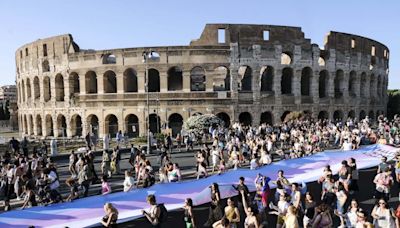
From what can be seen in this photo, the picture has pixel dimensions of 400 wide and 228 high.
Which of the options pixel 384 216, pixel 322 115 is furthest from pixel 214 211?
pixel 322 115

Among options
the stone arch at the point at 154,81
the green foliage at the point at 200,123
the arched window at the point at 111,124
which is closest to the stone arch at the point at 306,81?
the green foliage at the point at 200,123

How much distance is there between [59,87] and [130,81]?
8.51 m

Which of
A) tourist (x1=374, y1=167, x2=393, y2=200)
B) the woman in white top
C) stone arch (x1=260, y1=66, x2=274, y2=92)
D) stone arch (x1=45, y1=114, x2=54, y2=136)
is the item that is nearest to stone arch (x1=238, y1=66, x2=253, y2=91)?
stone arch (x1=260, y1=66, x2=274, y2=92)

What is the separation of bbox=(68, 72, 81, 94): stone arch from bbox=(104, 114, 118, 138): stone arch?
4870 mm

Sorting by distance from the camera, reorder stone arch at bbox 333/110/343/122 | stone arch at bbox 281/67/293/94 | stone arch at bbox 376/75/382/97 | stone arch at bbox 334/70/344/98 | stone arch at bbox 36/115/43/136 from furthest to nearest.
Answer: stone arch at bbox 376/75/382/97 → stone arch at bbox 36/115/43/136 → stone arch at bbox 334/70/344/98 → stone arch at bbox 333/110/343/122 → stone arch at bbox 281/67/293/94

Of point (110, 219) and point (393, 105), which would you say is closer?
point (110, 219)

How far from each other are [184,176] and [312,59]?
26868 millimetres

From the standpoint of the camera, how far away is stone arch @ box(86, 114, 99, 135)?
38266 mm

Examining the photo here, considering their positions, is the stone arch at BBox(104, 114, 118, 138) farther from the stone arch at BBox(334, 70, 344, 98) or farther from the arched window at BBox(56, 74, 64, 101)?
the stone arch at BBox(334, 70, 344, 98)

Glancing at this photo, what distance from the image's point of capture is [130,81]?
39.3 meters

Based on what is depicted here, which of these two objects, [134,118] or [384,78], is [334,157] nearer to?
[134,118]

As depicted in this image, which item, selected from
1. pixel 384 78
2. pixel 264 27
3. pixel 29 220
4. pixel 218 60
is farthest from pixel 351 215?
pixel 384 78

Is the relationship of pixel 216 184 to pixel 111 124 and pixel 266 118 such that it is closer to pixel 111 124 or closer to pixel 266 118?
pixel 266 118

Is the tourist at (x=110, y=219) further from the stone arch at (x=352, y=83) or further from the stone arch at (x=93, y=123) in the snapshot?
the stone arch at (x=352, y=83)
